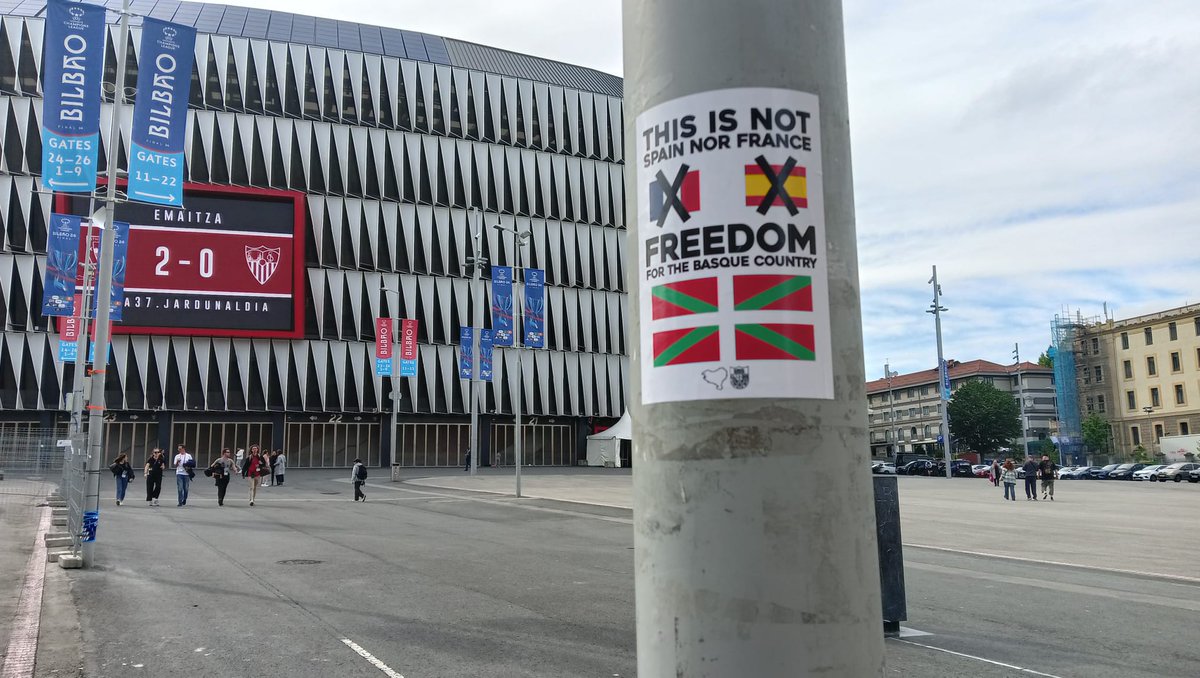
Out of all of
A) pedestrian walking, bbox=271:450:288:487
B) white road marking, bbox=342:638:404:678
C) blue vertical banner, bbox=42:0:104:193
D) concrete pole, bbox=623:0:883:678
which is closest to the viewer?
concrete pole, bbox=623:0:883:678

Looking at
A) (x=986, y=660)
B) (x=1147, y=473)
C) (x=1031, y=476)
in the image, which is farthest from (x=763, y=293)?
(x=1147, y=473)

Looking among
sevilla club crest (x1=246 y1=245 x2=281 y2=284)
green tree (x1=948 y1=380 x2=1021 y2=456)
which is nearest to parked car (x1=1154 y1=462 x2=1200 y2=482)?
green tree (x1=948 y1=380 x2=1021 y2=456)

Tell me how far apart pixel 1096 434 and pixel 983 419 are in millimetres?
12974

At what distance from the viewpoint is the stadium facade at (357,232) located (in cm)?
5416

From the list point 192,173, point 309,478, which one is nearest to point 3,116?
point 192,173

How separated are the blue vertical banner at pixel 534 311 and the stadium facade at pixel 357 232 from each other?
20.4 meters

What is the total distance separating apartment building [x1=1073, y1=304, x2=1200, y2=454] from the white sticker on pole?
91245mm

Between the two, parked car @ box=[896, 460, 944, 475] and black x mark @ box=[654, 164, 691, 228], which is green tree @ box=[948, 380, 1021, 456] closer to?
parked car @ box=[896, 460, 944, 475]

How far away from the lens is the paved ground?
7547 millimetres

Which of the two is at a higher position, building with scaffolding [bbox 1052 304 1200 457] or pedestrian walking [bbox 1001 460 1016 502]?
building with scaffolding [bbox 1052 304 1200 457]

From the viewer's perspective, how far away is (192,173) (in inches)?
2248

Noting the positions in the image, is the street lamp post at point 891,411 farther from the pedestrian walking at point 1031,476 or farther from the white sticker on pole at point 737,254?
the white sticker on pole at point 737,254

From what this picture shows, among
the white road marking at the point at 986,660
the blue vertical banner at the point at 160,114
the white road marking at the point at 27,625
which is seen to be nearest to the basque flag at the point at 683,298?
the white road marking at the point at 986,660

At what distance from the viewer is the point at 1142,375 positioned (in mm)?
88125
